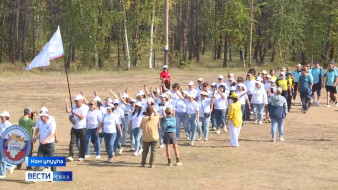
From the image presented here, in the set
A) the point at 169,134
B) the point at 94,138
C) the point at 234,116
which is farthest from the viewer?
the point at 234,116

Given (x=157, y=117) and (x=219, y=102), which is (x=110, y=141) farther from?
(x=219, y=102)

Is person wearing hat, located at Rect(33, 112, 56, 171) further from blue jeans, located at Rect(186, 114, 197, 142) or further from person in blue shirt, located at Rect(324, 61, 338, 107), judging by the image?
person in blue shirt, located at Rect(324, 61, 338, 107)

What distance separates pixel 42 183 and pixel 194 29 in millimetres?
60790

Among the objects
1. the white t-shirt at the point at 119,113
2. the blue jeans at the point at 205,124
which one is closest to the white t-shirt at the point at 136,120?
the white t-shirt at the point at 119,113

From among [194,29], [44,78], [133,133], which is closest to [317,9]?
[194,29]

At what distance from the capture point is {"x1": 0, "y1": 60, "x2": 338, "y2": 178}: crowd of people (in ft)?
45.4

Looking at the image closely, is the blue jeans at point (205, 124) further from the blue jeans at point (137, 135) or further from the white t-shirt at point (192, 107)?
the blue jeans at point (137, 135)

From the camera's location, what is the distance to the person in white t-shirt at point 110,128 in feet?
48.1

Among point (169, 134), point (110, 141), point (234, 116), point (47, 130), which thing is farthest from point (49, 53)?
point (234, 116)

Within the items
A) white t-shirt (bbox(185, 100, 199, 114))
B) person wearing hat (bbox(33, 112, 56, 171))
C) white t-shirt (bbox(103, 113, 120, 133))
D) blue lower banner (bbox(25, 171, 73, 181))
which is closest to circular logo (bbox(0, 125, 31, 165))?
blue lower banner (bbox(25, 171, 73, 181))

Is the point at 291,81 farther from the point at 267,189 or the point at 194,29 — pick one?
the point at 194,29

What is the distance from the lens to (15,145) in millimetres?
11102

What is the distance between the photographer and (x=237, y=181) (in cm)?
1253

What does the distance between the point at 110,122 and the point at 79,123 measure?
0.82 m
